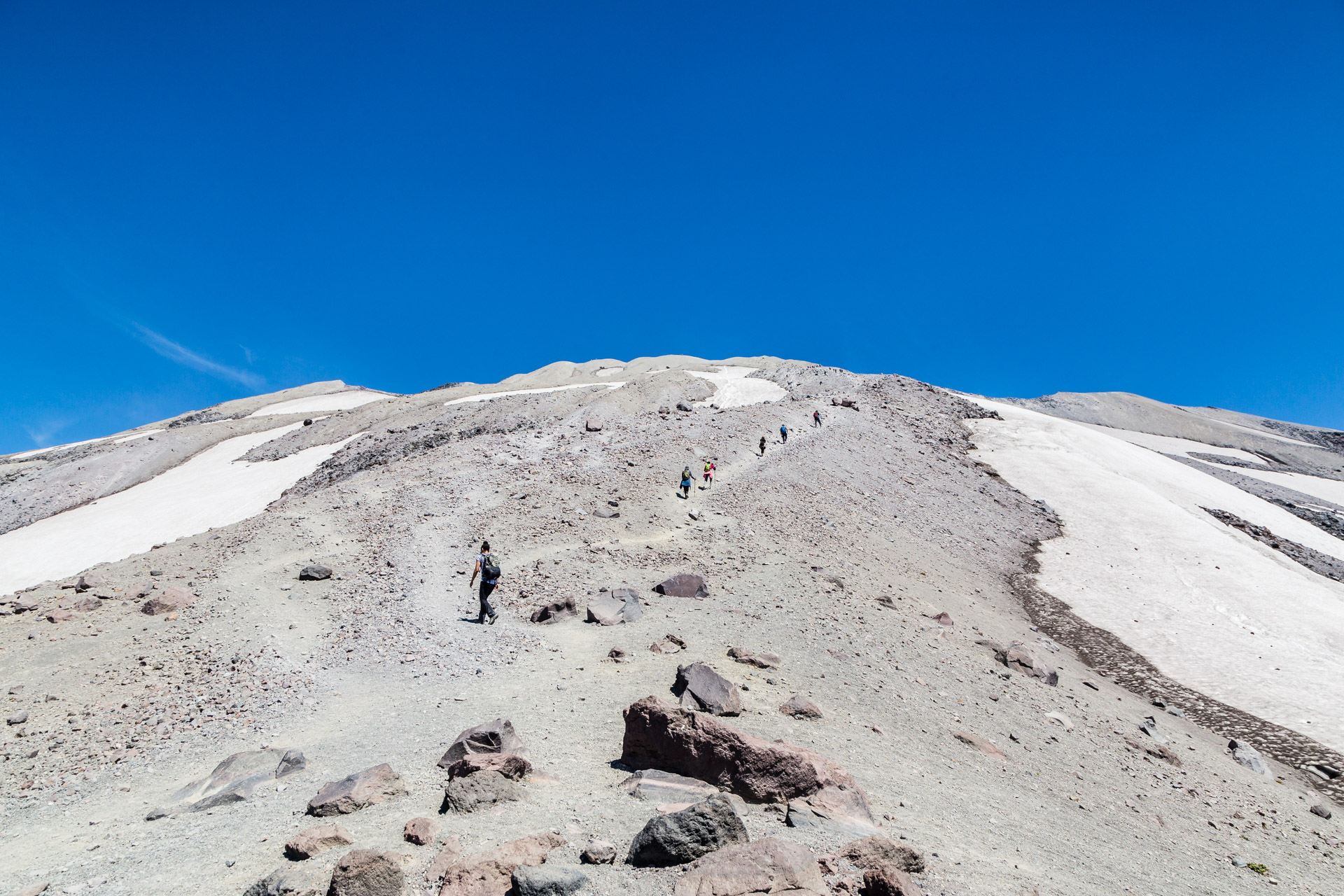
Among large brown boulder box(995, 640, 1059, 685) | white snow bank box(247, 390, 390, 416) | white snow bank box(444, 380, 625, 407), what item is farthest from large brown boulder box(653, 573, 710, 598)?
Result: white snow bank box(247, 390, 390, 416)

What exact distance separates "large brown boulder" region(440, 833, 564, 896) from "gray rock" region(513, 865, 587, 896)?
163 mm

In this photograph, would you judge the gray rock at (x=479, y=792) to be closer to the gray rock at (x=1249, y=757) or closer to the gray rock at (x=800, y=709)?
the gray rock at (x=800, y=709)

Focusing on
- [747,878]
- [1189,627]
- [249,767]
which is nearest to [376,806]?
[249,767]

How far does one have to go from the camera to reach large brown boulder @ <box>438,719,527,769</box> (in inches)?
304

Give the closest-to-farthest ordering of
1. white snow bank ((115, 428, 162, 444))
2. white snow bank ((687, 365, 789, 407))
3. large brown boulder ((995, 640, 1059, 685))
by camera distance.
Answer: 1. large brown boulder ((995, 640, 1059, 685))
2. white snow bank ((687, 365, 789, 407))
3. white snow bank ((115, 428, 162, 444))

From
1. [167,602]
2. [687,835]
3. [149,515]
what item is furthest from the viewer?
[149,515]

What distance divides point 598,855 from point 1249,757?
49.2 ft

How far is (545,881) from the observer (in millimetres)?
4961

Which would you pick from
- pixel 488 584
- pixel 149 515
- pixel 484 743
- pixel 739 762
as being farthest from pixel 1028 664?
pixel 149 515

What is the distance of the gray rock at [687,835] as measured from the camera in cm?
537

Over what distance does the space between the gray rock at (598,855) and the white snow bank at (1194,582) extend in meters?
18.1

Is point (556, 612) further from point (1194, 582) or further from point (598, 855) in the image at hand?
point (1194, 582)

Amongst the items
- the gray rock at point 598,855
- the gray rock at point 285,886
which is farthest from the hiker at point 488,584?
the gray rock at point 598,855

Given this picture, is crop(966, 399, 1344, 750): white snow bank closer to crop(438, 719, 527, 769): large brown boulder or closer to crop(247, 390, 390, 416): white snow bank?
crop(438, 719, 527, 769): large brown boulder
